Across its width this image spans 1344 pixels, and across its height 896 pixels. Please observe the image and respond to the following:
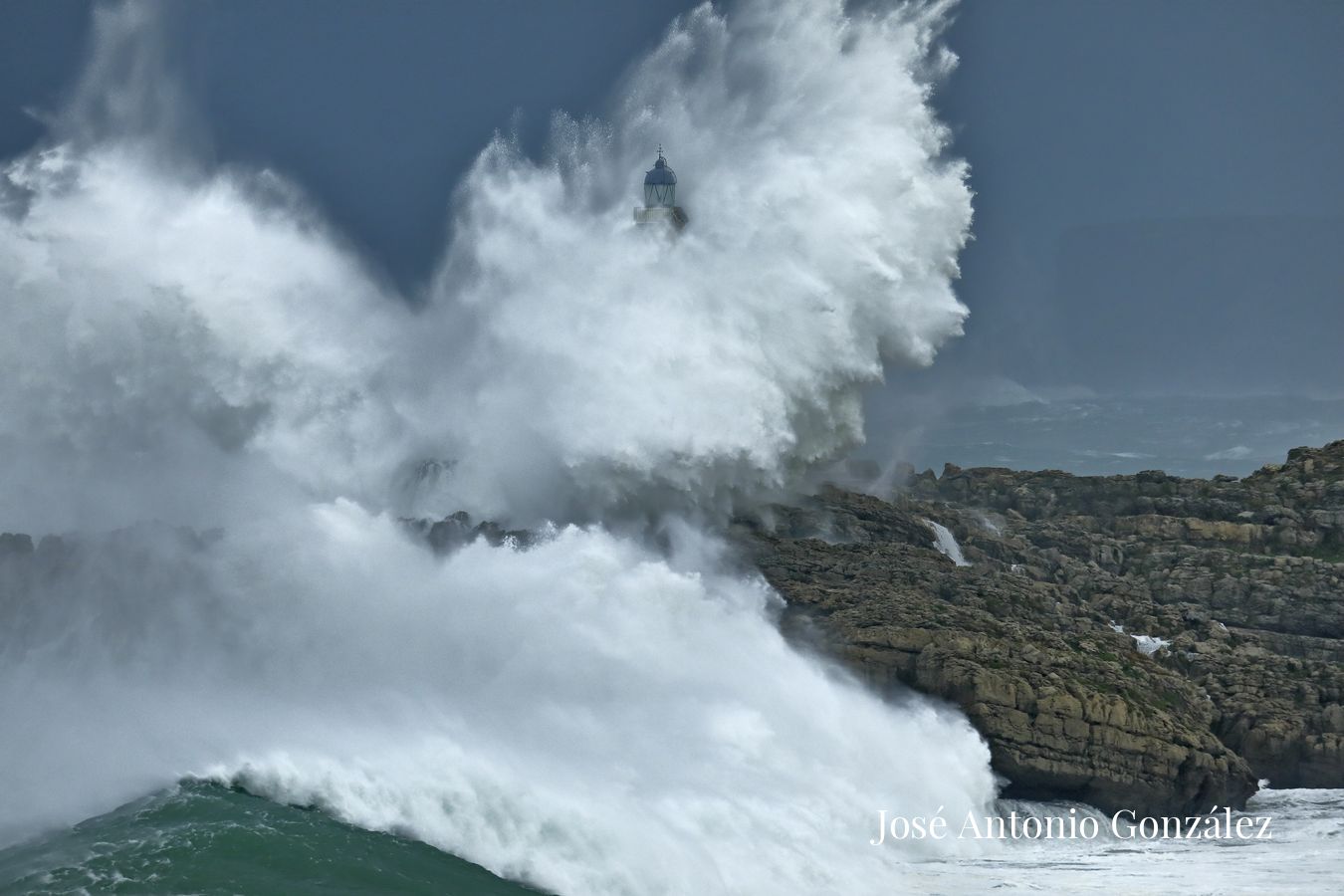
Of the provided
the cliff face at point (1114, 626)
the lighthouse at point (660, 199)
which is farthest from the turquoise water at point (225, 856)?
the lighthouse at point (660, 199)

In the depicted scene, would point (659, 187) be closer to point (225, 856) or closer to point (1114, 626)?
point (1114, 626)

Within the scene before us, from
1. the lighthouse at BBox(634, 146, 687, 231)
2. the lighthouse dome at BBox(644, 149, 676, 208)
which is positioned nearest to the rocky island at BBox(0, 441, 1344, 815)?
the lighthouse at BBox(634, 146, 687, 231)

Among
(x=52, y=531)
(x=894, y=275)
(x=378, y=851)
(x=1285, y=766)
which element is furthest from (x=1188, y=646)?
(x=52, y=531)

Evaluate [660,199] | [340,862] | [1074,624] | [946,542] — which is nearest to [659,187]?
[660,199]

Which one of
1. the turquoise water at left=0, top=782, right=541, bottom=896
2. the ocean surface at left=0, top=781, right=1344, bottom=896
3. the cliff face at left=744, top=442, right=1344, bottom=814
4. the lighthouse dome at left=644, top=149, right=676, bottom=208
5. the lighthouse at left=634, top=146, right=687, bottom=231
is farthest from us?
the lighthouse dome at left=644, top=149, right=676, bottom=208

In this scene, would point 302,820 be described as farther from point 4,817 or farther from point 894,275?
point 894,275

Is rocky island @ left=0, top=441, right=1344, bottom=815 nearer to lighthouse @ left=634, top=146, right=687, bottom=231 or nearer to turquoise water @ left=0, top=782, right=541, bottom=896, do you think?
turquoise water @ left=0, top=782, right=541, bottom=896

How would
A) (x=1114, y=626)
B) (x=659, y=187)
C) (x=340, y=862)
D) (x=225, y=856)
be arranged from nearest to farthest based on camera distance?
(x=225, y=856)
(x=340, y=862)
(x=1114, y=626)
(x=659, y=187)
